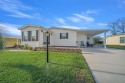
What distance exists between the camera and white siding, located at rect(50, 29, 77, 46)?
1894 cm

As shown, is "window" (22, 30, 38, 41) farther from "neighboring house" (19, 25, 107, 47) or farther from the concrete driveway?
the concrete driveway

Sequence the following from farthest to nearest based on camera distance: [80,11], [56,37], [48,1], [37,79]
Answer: [56,37] → [80,11] → [48,1] → [37,79]

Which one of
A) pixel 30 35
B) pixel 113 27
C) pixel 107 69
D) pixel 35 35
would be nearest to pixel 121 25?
pixel 113 27

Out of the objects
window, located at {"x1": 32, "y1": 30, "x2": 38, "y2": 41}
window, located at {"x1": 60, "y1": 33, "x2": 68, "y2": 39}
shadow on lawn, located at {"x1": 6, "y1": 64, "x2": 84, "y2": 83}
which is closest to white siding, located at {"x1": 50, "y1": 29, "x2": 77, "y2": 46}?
window, located at {"x1": 60, "y1": 33, "x2": 68, "y2": 39}

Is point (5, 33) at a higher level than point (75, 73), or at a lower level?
higher

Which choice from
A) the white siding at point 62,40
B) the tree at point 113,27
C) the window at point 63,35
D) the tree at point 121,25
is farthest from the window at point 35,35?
the tree at point 121,25

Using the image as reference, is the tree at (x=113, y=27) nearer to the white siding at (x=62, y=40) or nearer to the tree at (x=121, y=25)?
the tree at (x=121, y=25)

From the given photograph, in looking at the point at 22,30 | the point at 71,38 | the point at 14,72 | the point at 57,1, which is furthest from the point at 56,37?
the point at 14,72

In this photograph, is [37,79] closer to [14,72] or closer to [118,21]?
[14,72]

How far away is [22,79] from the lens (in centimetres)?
501

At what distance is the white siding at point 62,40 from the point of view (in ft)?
62.1

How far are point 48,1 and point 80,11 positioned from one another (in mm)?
6587

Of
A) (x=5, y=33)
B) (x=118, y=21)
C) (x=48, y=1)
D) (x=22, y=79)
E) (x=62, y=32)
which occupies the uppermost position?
(x=118, y=21)

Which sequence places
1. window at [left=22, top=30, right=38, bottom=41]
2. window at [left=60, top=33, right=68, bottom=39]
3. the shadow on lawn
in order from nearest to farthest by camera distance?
the shadow on lawn < window at [left=22, top=30, right=38, bottom=41] < window at [left=60, top=33, right=68, bottom=39]
